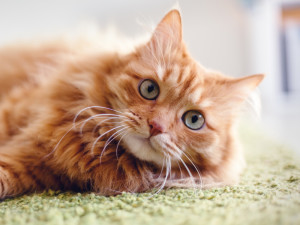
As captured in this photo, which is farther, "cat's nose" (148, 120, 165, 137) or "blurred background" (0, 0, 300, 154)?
"blurred background" (0, 0, 300, 154)

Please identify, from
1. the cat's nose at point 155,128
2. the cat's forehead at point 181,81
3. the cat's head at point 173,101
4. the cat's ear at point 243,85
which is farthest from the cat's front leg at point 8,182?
the cat's ear at point 243,85

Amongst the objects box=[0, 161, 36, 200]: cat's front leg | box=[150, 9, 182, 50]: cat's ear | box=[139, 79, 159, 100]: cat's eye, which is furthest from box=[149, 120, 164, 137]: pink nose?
box=[0, 161, 36, 200]: cat's front leg

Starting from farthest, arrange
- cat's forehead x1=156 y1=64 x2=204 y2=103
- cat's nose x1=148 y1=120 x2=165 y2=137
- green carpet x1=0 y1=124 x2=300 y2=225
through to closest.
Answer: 1. cat's forehead x1=156 y1=64 x2=204 y2=103
2. cat's nose x1=148 y1=120 x2=165 y2=137
3. green carpet x1=0 y1=124 x2=300 y2=225

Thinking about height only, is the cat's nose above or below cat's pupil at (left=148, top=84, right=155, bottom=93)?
below

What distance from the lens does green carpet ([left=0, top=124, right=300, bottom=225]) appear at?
0.80 m

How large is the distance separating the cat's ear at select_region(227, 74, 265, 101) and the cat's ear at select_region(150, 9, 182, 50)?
1.04ft

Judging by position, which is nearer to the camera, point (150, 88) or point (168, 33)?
point (150, 88)

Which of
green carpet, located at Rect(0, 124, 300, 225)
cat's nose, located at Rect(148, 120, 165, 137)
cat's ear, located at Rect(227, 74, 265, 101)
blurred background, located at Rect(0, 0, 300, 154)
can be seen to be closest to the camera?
green carpet, located at Rect(0, 124, 300, 225)

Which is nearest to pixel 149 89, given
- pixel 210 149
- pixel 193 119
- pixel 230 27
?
pixel 193 119

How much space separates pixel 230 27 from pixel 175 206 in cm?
434

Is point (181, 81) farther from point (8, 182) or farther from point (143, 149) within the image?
point (8, 182)

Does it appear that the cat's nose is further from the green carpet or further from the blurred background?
the blurred background

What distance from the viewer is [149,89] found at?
1214 mm

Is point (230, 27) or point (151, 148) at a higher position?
point (230, 27)
